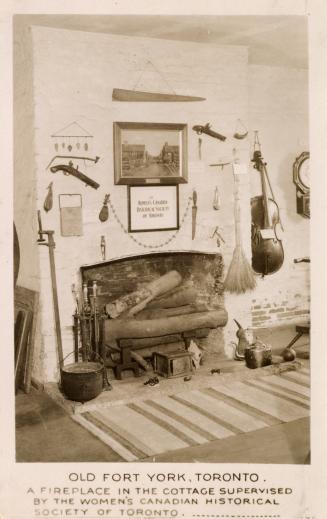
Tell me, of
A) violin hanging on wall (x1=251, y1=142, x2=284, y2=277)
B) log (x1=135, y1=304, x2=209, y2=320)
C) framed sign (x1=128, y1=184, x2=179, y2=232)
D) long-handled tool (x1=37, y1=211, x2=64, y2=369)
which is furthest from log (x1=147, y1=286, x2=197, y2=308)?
long-handled tool (x1=37, y1=211, x2=64, y2=369)

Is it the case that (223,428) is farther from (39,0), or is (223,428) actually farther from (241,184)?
(39,0)

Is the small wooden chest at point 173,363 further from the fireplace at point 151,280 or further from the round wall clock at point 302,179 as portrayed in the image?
the round wall clock at point 302,179

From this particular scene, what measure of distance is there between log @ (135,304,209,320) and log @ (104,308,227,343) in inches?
1.7

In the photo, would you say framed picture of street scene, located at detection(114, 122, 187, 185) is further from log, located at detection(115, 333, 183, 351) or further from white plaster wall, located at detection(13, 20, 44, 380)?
log, located at detection(115, 333, 183, 351)

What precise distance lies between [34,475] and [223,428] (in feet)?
4.63

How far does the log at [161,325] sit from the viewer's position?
14.6ft

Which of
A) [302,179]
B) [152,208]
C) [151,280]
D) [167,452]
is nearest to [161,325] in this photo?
[151,280]

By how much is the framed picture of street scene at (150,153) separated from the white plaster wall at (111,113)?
58 mm

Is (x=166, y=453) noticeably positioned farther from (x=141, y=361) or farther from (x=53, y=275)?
(x=53, y=275)

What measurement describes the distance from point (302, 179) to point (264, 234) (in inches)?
26.5

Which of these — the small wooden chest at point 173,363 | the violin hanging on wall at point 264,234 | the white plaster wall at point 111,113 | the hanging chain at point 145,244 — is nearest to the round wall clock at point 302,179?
the violin hanging on wall at point 264,234

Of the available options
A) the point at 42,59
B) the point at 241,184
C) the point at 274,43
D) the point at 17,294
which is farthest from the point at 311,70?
the point at 17,294

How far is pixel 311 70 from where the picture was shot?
2473mm

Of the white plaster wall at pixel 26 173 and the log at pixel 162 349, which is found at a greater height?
the white plaster wall at pixel 26 173
